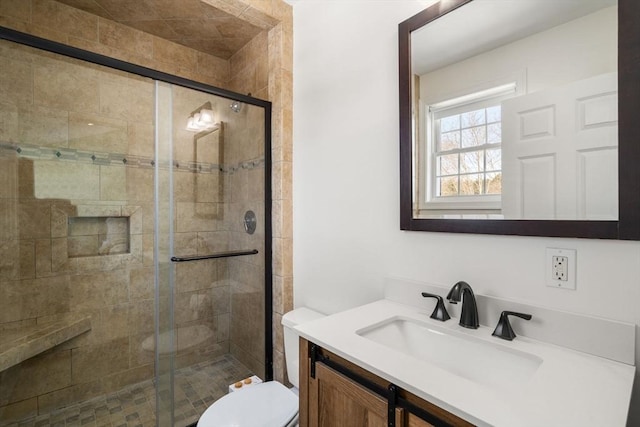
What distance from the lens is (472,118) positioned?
1.10 meters

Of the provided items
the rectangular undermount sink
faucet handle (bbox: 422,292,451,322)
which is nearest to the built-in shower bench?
the rectangular undermount sink

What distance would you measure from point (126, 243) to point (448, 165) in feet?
6.22

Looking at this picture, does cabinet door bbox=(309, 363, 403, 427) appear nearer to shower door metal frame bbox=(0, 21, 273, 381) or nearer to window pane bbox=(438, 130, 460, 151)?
window pane bbox=(438, 130, 460, 151)

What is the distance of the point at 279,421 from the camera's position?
48.5 inches

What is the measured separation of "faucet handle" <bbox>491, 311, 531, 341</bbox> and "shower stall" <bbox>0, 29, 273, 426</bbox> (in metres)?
1.34

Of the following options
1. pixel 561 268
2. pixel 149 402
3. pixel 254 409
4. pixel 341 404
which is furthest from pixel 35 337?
pixel 561 268

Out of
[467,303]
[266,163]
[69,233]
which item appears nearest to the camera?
[467,303]

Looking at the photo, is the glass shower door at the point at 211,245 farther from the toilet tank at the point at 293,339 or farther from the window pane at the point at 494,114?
the window pane at the point at 494,114

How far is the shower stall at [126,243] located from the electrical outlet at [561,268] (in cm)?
145

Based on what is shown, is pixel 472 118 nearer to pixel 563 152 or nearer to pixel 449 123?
pixel 449 123

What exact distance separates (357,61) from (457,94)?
57 cm

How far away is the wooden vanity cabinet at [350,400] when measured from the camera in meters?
0.70

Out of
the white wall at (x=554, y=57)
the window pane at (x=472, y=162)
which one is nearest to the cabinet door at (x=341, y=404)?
the window pane at (x=472, y=162)

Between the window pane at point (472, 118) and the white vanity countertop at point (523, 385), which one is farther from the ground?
the window pane at point (472, 118)
